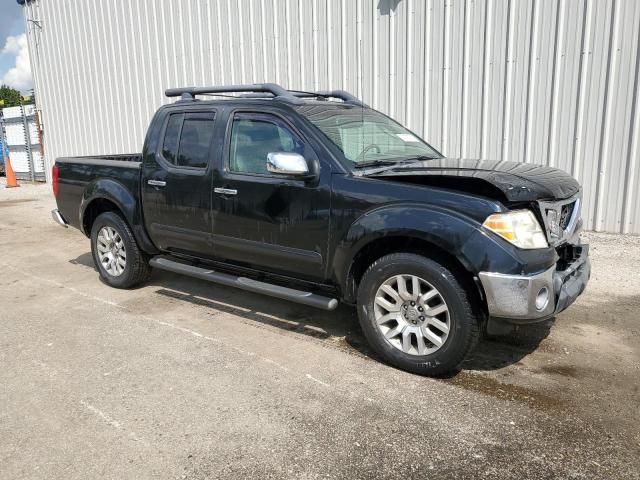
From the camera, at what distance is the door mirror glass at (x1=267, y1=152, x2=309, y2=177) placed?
400 cm

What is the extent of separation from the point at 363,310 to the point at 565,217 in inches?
62.4

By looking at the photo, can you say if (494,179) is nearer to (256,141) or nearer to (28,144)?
(256,141)

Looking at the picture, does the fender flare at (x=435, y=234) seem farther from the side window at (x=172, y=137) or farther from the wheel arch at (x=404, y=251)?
the side window at (x=172, y=137)

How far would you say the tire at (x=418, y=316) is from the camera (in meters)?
3.50

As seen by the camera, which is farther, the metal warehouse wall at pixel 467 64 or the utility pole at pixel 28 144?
the utility pole at pixel 28 144

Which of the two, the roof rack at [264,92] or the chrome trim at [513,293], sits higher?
the roof rack at [264,92]

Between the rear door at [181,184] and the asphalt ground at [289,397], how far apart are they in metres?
0.72

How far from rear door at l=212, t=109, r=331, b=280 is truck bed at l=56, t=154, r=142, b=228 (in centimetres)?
135

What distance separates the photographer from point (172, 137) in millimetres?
5199

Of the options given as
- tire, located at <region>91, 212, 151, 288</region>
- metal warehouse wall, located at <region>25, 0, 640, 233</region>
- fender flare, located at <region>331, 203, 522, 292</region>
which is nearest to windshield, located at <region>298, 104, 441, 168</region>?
fender flare, located at <region>331, 203, 522, 292</region>

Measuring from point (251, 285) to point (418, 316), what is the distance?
1.51 meters

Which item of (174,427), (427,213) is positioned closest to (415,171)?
(427,213)

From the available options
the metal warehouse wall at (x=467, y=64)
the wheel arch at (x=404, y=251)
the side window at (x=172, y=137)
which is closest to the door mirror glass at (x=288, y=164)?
the wheel arch at (x=404, y=251)

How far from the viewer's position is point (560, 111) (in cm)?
691
